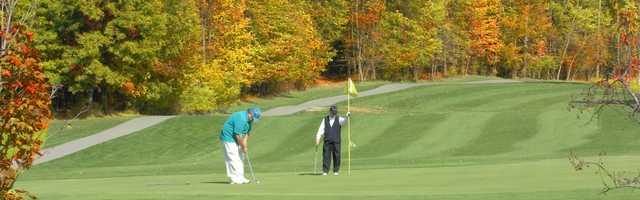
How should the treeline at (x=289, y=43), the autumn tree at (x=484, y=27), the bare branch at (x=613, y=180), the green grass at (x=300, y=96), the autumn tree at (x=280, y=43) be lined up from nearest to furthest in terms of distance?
the bare branch at (x=613, y=180)
the treeline at (x=289, y=43)
the green grass at (x=300, y=96)
the autumn tree at (x=280, y=43)
the autumn tree at (x=484, y=27)

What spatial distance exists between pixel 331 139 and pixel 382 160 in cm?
812

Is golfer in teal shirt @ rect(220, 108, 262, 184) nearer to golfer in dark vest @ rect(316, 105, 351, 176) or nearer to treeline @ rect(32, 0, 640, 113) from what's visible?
golfer in dark vest @ rect(316, 105, 351, 176)

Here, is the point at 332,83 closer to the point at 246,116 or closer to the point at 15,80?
the point at 246,116

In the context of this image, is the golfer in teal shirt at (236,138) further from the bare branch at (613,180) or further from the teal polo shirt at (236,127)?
the bare branch at (613,180)

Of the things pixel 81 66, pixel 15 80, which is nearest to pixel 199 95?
pixel 81 66

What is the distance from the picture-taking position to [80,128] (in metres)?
49.2

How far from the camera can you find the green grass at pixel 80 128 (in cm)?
4578

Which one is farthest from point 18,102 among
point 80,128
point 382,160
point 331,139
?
point 80,128

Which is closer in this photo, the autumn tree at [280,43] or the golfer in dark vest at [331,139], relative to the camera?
the golfer in dark vest at [331,139]

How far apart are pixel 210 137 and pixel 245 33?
2585 cm

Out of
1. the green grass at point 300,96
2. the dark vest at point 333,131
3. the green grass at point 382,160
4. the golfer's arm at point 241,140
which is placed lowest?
the green grass at point 300,96

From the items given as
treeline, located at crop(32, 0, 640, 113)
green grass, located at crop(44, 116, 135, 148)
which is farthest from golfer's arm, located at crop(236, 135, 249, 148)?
green grass, located at crop(44, 116, 135, 148)

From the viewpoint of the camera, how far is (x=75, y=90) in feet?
176

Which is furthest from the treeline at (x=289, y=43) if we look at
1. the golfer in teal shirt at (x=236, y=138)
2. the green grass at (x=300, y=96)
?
the golfer in teal shirt at (x=236, y=138)
